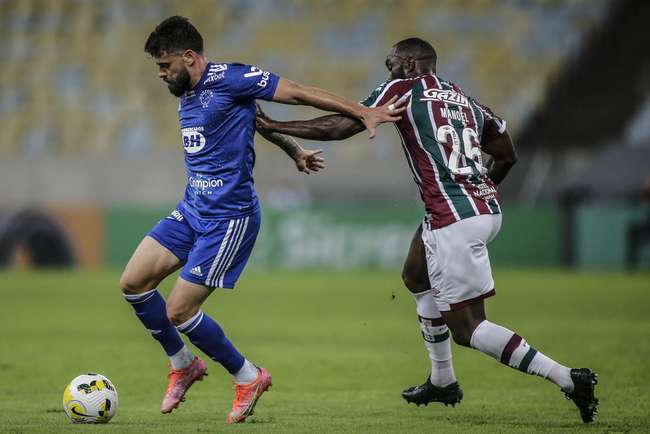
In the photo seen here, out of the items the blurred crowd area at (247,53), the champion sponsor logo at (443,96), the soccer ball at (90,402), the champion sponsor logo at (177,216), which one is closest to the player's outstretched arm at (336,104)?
the champion sponsor logo at (443,96)

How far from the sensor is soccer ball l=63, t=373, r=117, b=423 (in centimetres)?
655

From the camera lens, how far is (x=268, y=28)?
28.8m

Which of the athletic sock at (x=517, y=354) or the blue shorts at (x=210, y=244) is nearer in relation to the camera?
the athletic sock at (x=517, y=354)

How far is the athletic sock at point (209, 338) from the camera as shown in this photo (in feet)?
22.2

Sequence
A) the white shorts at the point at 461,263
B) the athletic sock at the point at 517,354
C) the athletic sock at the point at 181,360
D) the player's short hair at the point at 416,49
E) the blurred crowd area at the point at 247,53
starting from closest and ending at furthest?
the athletic sock at the point at 517,354, the white shorts at the point at 461,263, the player's short hair at the point at 416,49, the athletic sock at the point at 181,360, the blurred crowd area at the point at 247,53

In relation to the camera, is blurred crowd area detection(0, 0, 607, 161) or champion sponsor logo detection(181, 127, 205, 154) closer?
champion sponsor logo detection(181, 127, 205, 154)

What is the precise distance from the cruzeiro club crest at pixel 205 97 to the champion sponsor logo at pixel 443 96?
1.28 metres

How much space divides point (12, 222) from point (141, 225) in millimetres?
2638

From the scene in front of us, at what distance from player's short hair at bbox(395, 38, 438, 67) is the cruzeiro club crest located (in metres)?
1.21

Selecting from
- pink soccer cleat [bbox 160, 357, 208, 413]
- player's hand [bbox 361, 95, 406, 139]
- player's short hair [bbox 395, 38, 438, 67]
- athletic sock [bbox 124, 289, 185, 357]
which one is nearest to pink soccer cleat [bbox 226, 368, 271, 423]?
pink soccer cleat [bbox 160, 357, 208, 413]

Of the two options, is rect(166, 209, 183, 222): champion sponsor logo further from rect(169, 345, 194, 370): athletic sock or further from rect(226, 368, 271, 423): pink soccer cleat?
rect(226, 368, 271, 423): pink soccer cleat

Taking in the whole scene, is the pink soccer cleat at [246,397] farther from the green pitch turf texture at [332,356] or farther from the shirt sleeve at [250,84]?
the shirt sleeve at [250,84]

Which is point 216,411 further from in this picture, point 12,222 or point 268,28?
point 268,28

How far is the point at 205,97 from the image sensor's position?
6.72 metres
